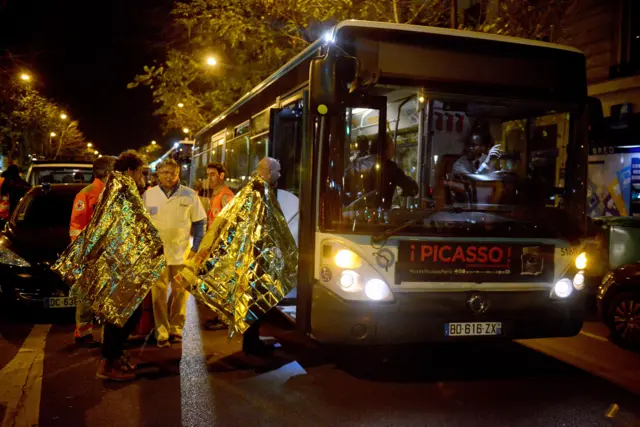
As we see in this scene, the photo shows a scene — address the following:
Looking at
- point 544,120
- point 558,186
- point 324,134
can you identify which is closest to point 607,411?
point 558,186

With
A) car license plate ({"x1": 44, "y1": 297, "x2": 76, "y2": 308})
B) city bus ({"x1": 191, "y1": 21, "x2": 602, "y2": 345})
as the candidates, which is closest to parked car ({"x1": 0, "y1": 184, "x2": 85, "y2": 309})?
car license plate ({"x1": 44, "y1": 297, "x2": 76, "y2": 308})

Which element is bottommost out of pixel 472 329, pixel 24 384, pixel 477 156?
pixel 24 384

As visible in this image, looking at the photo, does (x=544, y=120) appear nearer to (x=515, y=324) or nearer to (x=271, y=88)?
(x=515, y=324)

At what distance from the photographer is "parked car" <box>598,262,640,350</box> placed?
690cm

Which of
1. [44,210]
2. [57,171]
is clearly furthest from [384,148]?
[57,171]

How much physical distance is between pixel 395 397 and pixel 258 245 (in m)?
1.84

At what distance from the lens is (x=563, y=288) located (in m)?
5.58

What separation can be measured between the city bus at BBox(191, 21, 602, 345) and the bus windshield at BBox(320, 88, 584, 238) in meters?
0.01

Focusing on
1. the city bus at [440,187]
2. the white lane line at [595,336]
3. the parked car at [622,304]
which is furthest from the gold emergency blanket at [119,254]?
the white lane line at [595,336]

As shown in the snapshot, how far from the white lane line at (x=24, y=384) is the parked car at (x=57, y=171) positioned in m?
6.81

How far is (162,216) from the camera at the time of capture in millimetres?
6316

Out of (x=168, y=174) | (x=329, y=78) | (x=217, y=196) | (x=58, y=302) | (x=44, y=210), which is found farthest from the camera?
(x=44, y=210)

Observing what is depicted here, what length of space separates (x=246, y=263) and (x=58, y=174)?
29.6 ft

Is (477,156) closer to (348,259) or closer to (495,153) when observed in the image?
(495,153)
